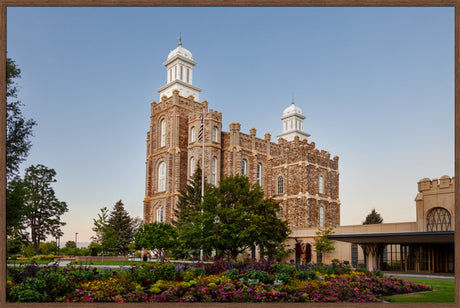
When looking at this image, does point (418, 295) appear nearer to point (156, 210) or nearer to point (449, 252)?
point (449, 252)

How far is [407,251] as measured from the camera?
3158 centimetres

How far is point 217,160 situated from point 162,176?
6.76 metres

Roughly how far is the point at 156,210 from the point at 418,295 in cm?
3864

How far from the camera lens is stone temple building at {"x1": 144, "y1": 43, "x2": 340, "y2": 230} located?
48.3 m

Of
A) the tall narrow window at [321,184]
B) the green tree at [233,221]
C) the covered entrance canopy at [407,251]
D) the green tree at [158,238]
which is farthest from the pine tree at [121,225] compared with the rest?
the covered entrance canopy at [407,251]

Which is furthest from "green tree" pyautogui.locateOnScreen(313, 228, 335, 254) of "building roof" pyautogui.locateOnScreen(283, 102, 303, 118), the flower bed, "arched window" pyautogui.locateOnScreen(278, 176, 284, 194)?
"building roof" pyautogui.locateOnScreen(283, 102, 303, 118)

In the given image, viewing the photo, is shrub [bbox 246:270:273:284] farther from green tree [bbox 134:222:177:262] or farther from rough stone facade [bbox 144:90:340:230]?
rough stone facade [bbox 144:90:340:230]

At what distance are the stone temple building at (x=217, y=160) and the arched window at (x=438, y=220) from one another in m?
19.5

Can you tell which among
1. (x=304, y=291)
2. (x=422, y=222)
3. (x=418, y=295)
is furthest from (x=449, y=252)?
(x=304, y=291)

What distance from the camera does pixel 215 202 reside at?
27562 millimetres

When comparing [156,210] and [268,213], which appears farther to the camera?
[156,210]

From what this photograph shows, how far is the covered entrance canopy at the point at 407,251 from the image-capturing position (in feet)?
91.5

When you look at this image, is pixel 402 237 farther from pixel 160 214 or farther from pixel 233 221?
pixel 160 214

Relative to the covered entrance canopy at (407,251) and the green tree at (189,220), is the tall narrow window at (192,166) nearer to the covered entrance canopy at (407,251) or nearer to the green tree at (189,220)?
the green tree at (189,220)
